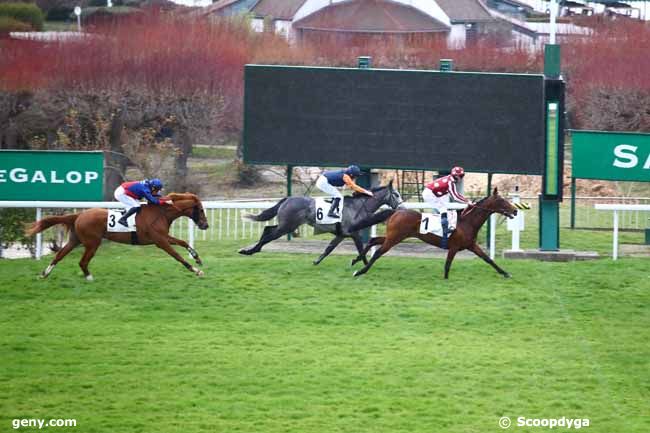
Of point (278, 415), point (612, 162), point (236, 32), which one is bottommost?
point (278, 415)

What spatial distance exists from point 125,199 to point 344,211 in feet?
8.02

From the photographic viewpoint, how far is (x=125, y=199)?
51.9 ft

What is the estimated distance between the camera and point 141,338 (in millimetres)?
13805

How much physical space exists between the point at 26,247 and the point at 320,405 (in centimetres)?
759

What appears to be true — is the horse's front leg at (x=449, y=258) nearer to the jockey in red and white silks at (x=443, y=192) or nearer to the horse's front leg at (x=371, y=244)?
the jockey in red and white silks at (x=443, y=192)

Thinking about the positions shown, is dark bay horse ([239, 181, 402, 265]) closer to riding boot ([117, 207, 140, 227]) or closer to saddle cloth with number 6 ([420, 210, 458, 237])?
saddle cloth with number 6 ([420, 210, 458, 237])

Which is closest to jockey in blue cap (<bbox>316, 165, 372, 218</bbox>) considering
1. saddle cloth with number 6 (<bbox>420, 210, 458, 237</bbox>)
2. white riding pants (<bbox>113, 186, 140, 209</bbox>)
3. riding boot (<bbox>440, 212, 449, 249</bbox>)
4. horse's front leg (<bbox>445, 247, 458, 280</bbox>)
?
saddle cloth with number 6 (<bbox>420, 210, 458, 237</bbox>)

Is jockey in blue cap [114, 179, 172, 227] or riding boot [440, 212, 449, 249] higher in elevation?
jockey in blue cap [114, 179, 172, 227]

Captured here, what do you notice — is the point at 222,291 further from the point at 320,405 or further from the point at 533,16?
the point at 533,16

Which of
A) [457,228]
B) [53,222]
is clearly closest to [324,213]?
[457,228]

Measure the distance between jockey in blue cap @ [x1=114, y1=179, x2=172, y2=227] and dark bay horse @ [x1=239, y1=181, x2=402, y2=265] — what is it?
158cm

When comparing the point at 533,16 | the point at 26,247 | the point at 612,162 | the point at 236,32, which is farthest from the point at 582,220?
the point at 533,16

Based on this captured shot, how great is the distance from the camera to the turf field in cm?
1183

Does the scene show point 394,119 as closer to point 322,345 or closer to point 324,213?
point 324,213
